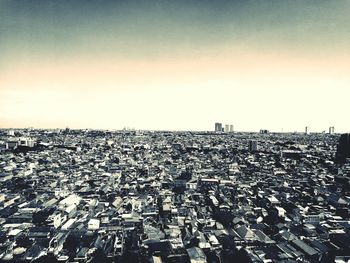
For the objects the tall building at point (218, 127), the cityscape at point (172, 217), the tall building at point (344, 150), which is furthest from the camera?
the tall building at point (218, 127)

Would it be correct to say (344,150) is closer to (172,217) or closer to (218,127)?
(172,217)

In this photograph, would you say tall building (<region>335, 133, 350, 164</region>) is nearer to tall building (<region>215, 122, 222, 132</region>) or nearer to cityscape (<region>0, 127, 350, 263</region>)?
cityscape (<region>0, 127, 350, 263</region>)

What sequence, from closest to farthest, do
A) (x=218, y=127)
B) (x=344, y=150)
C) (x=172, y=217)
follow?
(x=172, y=217) < (x=344, y=150) < (x=218, y=127)

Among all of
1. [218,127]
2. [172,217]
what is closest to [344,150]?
[172,217]

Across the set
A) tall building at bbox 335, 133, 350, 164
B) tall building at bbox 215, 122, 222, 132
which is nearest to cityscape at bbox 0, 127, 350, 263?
tall building at bbox 335, 133, 350, 164

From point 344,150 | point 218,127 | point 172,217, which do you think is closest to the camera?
point 172,217

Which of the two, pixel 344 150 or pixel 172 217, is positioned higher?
pixel 344 150

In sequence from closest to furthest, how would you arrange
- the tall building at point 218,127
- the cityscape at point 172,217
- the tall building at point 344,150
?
the cityscape at point 172,217 < the tall building at point 344,150 < the tall building at point 218,127

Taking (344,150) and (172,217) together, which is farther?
(344,150)

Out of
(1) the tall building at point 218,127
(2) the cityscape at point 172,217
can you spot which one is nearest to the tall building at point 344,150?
(2) the cityscape at point 172,217

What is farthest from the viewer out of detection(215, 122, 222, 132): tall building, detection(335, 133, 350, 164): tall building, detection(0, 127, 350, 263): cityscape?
detection(215, 122, 222, 132): tall building

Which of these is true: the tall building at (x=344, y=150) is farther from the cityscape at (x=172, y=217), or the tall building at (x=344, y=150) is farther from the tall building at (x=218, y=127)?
the tall building at (x=218, y=127)
